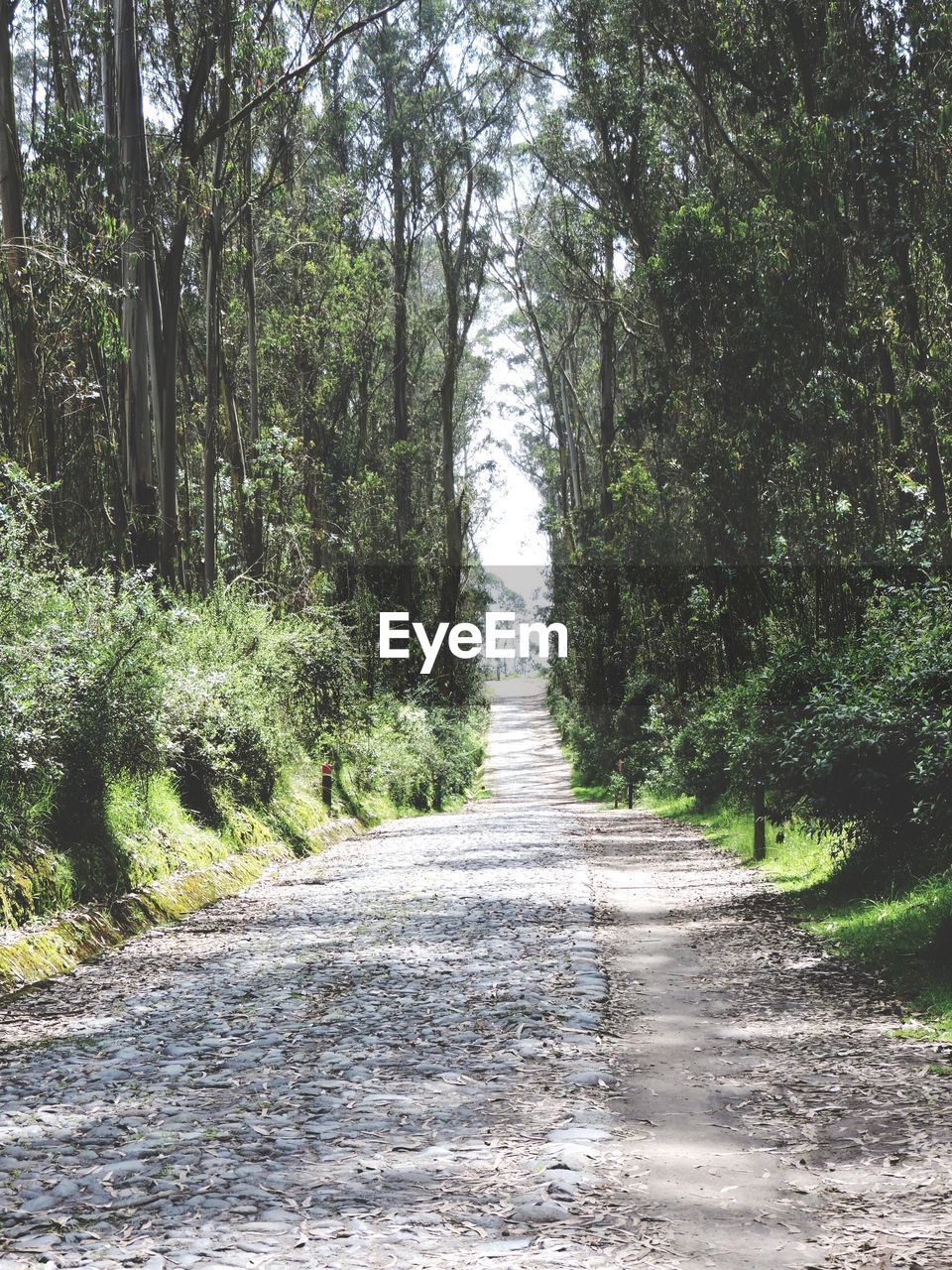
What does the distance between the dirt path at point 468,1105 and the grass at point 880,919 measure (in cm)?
26

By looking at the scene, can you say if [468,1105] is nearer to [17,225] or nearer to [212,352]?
[17,225]

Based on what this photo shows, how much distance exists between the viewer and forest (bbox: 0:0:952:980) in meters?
10.5

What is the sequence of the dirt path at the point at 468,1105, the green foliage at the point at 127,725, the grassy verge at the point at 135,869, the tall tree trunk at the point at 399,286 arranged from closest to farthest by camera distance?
the dirt path at the point at 468,1105 → the grassy verge at the point at 135,869 → the green foliage at the point at 127,725 → the tall tree trunk at the point at 399,286

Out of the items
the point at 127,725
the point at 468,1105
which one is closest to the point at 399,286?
the point at 127,725

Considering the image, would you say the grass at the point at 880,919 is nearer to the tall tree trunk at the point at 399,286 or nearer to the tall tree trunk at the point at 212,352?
the tall tree trunk at the point at 212,352

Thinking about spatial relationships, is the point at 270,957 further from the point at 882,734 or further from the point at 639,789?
the point at 639,789

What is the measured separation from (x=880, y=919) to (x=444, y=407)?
34.3 m

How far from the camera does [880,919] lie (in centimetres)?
930

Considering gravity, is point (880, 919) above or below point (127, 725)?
below

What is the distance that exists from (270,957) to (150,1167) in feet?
14.8

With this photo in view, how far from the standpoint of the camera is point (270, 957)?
911 cm

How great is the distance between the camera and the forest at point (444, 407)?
1047 centimetres

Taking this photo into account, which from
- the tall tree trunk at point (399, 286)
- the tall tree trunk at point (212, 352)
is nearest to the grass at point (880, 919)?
the tall tree trunk at point (212, 352)

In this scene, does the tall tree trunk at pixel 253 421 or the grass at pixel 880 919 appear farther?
the tall tree trunk at pixel 253 421
